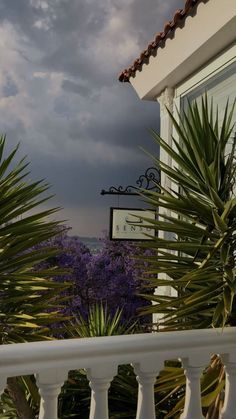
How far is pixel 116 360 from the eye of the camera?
217 cm

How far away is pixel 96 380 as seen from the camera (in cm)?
215

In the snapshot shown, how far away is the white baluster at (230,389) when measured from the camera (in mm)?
2432

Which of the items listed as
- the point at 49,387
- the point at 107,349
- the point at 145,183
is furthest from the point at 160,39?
the point at 49,387

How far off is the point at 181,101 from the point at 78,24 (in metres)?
28.9

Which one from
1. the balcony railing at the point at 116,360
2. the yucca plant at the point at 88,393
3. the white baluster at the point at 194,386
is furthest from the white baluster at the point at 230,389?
the yucca plant at the point at 88,393

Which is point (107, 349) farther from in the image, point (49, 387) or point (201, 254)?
point (201, 254)

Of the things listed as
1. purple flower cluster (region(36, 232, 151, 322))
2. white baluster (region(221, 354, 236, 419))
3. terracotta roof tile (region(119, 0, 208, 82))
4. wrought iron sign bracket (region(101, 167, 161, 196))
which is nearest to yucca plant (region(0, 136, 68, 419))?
white baluster (region(221, 354, 236, 419))

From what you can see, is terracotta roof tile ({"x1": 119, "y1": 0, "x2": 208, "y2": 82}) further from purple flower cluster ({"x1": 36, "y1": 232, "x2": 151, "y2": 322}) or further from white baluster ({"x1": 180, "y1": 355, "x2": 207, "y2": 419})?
purple flower cluster ({"x1": 36, "y1": 232, "x2": 151, "y2": 322})

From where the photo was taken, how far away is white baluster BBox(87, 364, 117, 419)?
2.14 metres

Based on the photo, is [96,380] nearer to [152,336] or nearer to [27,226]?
[152,336]

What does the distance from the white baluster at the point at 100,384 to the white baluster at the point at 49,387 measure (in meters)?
0.13

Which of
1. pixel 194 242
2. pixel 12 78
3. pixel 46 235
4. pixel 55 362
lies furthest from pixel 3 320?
pixel 12 78

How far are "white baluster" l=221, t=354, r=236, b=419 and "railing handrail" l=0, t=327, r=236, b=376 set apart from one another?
0.20ft

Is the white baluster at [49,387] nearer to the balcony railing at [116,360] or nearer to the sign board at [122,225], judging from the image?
the balcony railing at [116,360]
